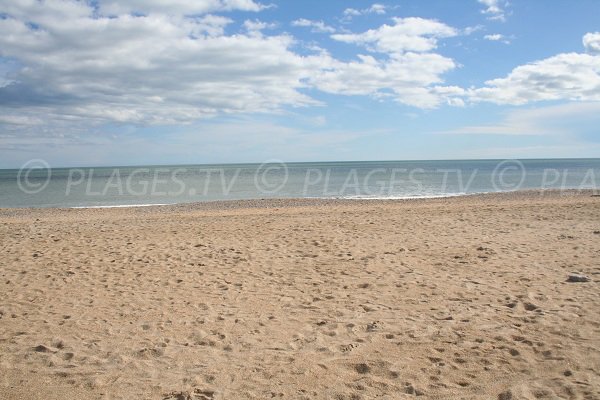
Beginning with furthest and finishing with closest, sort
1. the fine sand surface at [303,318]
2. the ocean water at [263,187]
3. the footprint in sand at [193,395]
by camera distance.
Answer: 1. the ocean water at [263,187]
2. the fine sand surface at [303,318]
3. the footprint in sand at [193,395]

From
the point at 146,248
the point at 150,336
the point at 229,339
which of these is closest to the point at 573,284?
the point at 229,339

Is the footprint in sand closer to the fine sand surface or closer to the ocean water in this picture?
the fine sand surface

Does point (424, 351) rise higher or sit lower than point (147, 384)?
higher

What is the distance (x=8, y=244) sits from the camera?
32.3ft

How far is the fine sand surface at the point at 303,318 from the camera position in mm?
3729

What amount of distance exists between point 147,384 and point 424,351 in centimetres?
264

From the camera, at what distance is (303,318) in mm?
5234

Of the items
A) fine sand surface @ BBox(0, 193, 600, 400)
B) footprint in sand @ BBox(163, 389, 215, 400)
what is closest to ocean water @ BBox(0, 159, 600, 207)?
fine sand surface @ BBox(0, 193, 600, 400)

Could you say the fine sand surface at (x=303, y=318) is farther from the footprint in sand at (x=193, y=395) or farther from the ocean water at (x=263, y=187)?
the ocean water at (x=263, y=187)

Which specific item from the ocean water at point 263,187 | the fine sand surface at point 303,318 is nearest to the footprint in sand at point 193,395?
the fine sand surface at point 303,318

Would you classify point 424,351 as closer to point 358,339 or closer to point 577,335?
point 358,339

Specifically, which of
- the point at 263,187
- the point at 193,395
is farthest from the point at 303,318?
the point at 263,187

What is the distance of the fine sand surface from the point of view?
147 inches

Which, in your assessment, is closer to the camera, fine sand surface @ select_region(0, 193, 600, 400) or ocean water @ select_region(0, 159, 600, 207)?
fine sand surface @ select_region(0, 193, 600, 400)
